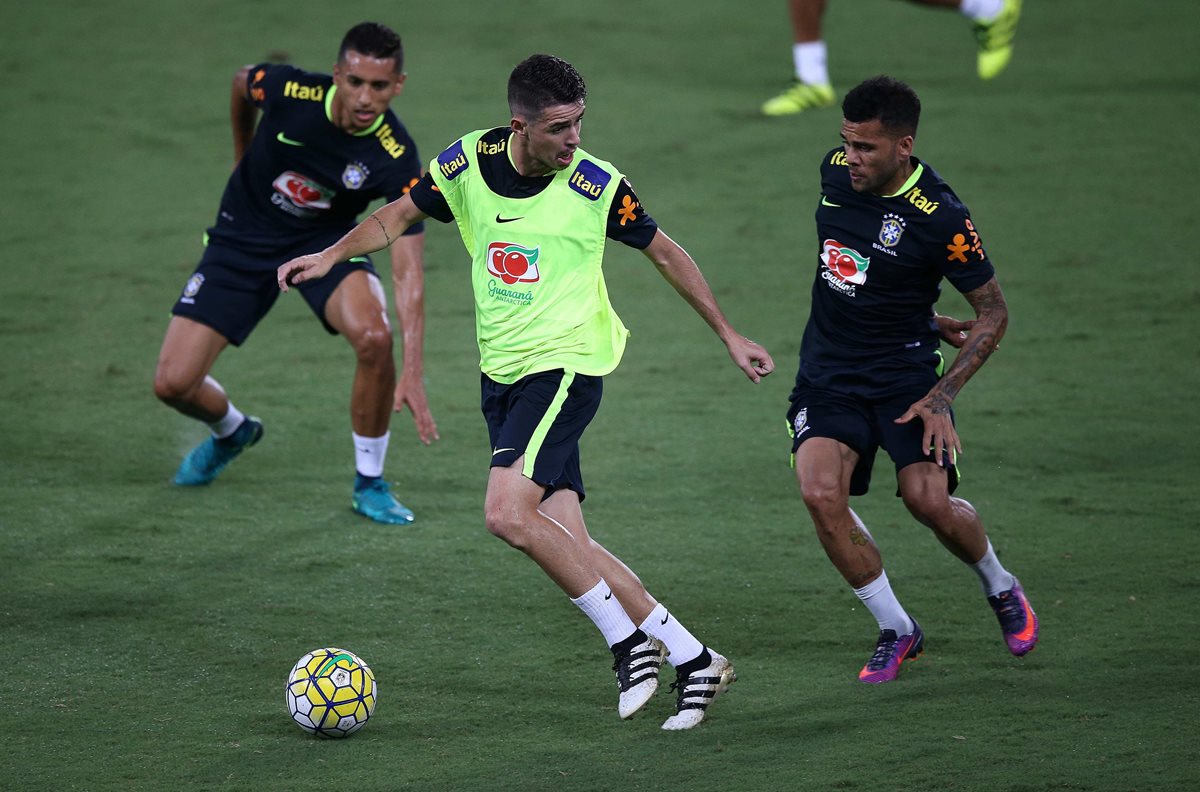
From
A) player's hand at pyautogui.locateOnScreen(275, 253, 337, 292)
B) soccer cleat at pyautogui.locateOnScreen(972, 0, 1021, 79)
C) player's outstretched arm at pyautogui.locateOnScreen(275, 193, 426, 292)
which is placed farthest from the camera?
soccer cleat at pyautogui.locateOnScreen(972, 0, 1021, 79)

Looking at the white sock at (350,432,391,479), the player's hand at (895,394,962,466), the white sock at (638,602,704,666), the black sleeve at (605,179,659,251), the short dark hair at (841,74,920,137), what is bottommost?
the white sock at (350,432,391,479)

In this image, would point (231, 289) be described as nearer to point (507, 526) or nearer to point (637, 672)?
point (507, 526)

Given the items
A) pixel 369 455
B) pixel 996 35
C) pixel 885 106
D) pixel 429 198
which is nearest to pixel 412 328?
pixel 369 455

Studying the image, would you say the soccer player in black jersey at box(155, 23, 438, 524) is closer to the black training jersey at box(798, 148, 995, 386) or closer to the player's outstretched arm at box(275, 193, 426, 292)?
the player's outstretched arm at box(275, 193, 426, 292)

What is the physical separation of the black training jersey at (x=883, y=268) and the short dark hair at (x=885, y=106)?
233 millimetres

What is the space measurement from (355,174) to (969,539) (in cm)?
325

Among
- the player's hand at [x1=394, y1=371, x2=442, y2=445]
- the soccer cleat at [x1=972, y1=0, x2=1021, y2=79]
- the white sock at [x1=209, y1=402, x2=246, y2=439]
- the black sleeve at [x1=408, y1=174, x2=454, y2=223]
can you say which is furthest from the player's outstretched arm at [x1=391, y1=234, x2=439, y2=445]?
the soccer cleat at [x1=972, y1=0, x2=1021, y2=79]

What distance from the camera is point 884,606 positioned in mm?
5211

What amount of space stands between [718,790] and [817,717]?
2.14ft

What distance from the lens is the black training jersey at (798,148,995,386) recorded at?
5.14 m

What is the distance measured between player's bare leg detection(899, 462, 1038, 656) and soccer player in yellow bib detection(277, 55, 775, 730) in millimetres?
700

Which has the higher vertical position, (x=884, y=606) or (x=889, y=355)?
(x=889, y=355)

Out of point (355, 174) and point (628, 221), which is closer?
point (628, 221)

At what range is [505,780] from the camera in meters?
4.43
